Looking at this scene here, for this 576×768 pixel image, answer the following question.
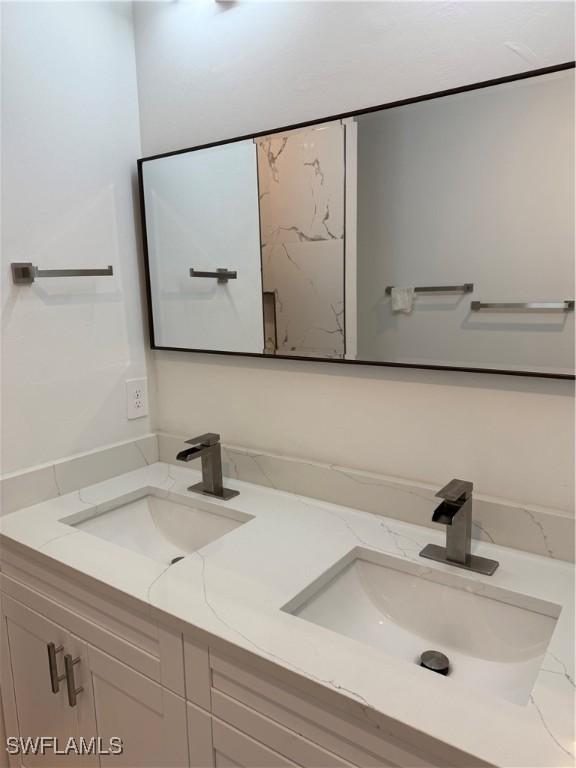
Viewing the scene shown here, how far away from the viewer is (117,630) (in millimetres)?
1115

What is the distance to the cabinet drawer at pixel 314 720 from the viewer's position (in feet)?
2.44

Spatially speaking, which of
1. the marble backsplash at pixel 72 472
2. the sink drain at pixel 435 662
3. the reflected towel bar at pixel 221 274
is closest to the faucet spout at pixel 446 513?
the sink drain at pixel 435 662

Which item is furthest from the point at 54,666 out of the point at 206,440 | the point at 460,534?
the point at 460,534

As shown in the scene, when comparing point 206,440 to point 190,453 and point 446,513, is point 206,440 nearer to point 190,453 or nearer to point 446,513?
point 190,453

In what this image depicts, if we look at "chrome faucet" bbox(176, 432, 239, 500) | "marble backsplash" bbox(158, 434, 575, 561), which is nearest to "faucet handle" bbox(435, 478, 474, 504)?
"marble backsplash" bbox(158, 434, 575, 561)

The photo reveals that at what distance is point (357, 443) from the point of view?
136 cm

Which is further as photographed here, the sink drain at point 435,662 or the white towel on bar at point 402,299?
the white towel on bar at point 402,299

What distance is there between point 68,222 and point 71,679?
44.9 inches

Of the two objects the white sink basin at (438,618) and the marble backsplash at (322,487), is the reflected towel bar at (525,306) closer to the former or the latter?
the marble backsplash at (322,487)

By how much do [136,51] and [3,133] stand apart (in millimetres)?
517

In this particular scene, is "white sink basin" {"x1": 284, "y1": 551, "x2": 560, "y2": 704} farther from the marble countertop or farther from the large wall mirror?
the large wall mirror

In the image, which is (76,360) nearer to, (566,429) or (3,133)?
(3,133)

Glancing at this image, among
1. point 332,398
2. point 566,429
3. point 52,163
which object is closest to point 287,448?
point 332,398

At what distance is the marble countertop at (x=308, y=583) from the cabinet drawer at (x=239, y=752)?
7.3 inches
